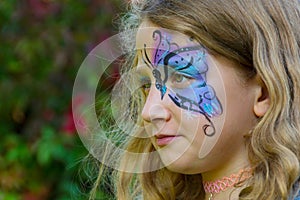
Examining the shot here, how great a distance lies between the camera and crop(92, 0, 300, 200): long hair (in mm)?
1835

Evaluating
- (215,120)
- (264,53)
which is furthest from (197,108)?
(264,53)

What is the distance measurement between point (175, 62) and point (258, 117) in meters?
0.21

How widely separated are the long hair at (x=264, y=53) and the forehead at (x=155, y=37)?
0.01 metres

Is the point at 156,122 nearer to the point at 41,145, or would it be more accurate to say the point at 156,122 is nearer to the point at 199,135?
the point at 199,135

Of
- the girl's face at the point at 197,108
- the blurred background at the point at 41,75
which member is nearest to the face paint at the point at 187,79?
the girl's face at the point at 197,108

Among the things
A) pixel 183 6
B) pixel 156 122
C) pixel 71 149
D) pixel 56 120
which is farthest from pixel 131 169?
pixel 56 120

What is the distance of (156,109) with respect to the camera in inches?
73.0

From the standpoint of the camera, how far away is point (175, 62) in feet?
6.18

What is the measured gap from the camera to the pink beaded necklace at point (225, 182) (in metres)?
1.89

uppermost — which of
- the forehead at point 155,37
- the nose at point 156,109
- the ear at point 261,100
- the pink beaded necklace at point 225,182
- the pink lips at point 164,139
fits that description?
the forehead at point 155,37

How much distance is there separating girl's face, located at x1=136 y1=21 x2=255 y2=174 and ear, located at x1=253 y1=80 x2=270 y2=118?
0.04ft

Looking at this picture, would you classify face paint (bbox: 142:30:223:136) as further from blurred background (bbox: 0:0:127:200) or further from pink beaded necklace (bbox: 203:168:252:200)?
blurred background (bbox: 0:0:127:200)

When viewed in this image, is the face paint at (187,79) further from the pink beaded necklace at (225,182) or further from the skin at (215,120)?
the pink beaded necklace at (225,182)

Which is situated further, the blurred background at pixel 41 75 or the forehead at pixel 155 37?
the blurred background at pixel 41 75
